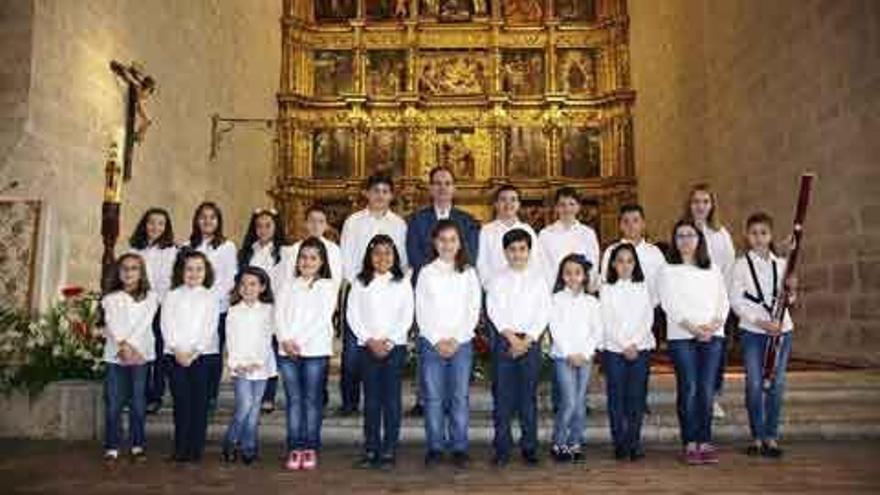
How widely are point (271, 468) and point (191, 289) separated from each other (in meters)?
1.22

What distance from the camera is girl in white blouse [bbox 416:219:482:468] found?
4309 mm

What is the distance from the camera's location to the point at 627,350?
4.47m

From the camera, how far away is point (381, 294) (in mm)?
4402

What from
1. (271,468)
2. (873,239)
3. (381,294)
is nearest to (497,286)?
(381,294)

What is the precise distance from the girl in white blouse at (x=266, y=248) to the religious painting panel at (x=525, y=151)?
8946 millimetres

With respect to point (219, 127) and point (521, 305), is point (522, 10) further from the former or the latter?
point (521, 305)

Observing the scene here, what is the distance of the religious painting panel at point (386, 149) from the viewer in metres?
13.9

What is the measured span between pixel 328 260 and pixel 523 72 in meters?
10.5

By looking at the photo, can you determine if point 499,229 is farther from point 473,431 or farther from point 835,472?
point 835,472

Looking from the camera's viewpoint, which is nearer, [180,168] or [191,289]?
[191,289]

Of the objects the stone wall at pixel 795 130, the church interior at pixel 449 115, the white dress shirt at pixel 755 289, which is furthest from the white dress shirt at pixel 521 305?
the stone wall at pixel 795 130

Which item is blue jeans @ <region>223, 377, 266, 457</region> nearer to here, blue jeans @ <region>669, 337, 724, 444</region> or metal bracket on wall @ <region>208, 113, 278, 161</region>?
blue jeans @ <region>669, 337, 724, 444</region>

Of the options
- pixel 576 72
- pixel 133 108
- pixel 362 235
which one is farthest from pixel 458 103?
pixel 362 235

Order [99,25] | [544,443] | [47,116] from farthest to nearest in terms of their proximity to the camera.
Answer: [99,25] < [47,116] < [544,443]
